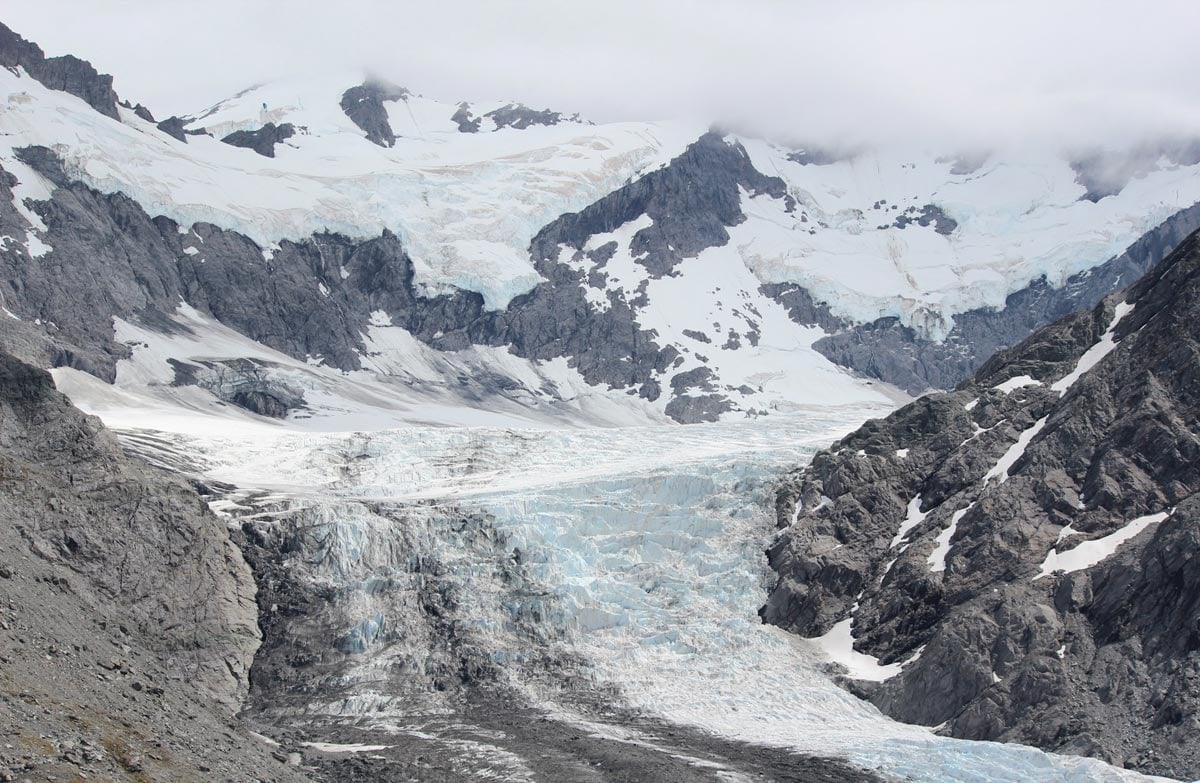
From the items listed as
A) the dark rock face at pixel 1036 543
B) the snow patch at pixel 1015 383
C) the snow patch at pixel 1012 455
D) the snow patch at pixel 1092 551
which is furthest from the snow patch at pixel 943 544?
the snow patch at pixel 1015 383

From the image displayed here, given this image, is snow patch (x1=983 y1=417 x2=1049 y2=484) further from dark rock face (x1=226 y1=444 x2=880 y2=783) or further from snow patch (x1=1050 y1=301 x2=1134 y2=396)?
dark rock face (x1=226 y1=444 x2=880 y2=783)

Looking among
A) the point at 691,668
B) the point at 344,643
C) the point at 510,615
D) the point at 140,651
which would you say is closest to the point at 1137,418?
the point at 691,668

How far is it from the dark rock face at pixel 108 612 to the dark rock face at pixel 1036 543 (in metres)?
39.3

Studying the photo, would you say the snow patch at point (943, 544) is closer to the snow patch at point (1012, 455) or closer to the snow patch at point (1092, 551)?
the snow patch at point (1012, 455)

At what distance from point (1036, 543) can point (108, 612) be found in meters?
59.3

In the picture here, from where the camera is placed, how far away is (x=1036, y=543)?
99.3 m

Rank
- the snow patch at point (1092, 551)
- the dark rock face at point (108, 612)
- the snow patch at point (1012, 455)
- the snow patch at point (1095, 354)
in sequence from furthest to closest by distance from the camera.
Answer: the snow patch at point (1095, 354), the snow patch at point (1012, 455), the snow patch at point (1092, 551), the dark rock face at point (108, 612)

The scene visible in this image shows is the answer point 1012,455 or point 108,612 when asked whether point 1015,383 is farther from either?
point 108,612

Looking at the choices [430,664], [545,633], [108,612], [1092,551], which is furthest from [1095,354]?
[108,612]

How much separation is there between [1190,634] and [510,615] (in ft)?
144

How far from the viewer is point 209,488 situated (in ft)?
392

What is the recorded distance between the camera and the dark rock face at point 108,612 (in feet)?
181

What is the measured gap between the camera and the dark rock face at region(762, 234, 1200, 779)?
274 feet

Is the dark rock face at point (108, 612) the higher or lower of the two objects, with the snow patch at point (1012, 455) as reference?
lower
